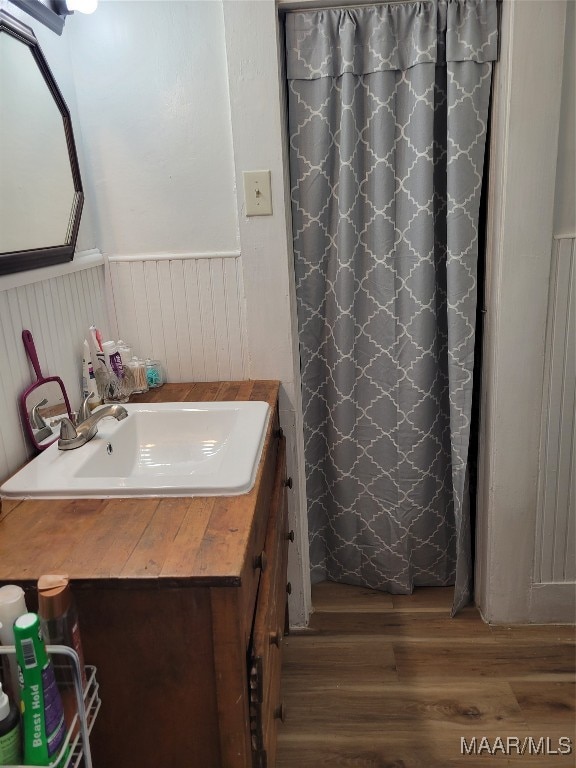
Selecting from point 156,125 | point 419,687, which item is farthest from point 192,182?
point 419,687

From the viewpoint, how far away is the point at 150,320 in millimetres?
1877

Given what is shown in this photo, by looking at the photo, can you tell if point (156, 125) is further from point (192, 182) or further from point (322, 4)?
point (322, 4)

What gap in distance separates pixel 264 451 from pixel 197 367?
0.64 metres

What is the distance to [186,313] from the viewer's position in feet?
6.15

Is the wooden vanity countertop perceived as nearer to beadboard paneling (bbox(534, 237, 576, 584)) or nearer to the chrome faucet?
the chrome faucet

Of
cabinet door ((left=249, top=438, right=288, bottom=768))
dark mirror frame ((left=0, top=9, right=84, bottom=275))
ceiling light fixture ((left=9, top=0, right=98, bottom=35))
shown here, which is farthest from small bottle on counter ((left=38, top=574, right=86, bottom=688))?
ceiling light fixture ((left=9, top=0, right=98, bottom=35))

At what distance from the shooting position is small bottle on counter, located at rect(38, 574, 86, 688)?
811mm

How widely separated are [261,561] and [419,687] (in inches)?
36.4

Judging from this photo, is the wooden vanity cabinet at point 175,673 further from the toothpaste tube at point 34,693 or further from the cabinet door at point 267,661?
the toothpaste tube at point 34,693

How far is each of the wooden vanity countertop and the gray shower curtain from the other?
0.89m

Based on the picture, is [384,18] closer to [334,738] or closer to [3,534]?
[3,534]

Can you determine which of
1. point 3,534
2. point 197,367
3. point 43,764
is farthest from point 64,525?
point 197,367

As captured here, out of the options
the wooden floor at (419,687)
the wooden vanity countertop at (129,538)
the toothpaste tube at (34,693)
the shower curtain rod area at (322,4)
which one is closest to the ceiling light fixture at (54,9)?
the shower curtain rod area at (322,4)

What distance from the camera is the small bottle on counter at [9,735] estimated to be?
2.45 feet
